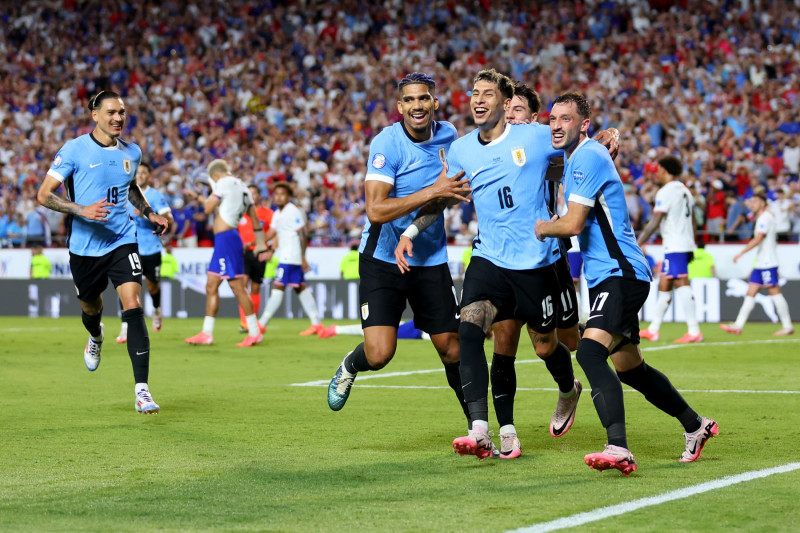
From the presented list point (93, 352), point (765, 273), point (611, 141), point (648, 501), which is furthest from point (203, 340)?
point (648, 501)

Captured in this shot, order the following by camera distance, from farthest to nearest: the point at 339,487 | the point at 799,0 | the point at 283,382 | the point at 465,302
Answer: the point at 799,0
the point at 283,382
the point at 465,302
the point at 339,487

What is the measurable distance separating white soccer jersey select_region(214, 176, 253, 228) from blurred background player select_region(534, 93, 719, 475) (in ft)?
34.1

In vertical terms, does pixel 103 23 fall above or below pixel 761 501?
above

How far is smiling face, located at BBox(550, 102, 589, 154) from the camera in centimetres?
685

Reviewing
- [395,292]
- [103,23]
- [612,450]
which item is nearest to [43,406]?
[395,292]

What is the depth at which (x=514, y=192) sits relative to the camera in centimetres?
719

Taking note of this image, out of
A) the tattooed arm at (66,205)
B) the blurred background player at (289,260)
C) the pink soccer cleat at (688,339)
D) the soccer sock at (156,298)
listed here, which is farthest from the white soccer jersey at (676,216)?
the tattooed arm at (66,205)

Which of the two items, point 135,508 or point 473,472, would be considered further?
point 473,472

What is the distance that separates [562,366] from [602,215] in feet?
4.96

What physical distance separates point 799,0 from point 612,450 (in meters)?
24.5

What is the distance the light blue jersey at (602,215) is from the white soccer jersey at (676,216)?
9.47 meters

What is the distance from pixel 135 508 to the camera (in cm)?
564

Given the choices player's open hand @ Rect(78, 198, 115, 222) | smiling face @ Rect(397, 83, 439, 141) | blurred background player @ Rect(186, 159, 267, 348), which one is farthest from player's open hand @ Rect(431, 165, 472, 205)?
blurred background player @ Rect(186, 159, 267, 348)

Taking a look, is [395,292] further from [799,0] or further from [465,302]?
[799,0]
